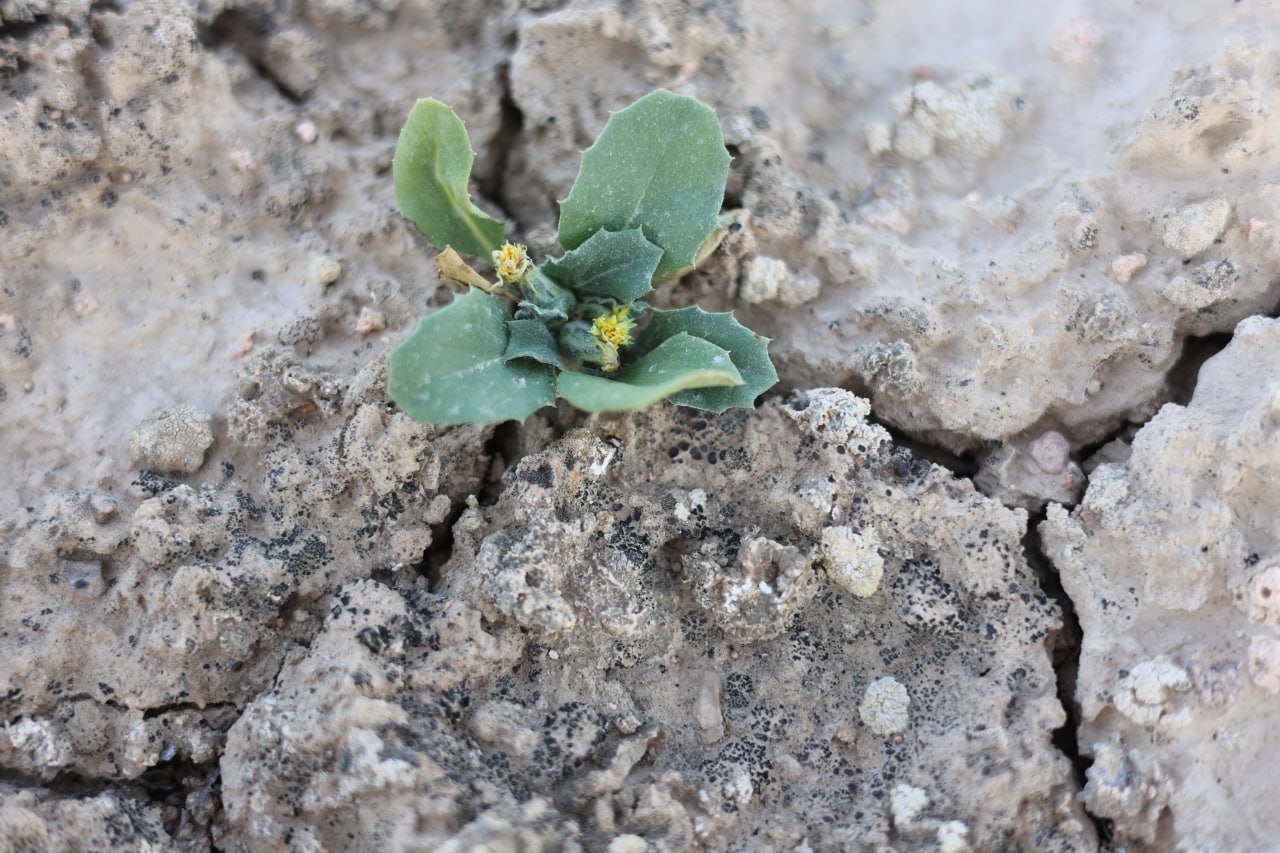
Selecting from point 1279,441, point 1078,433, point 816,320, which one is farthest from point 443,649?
point 1279,441

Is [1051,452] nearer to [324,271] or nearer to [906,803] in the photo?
[906,803]

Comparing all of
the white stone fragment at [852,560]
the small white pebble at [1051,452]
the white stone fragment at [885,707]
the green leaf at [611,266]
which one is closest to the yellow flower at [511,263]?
the green leaf at [611,266]

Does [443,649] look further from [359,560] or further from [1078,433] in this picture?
[1078,433]

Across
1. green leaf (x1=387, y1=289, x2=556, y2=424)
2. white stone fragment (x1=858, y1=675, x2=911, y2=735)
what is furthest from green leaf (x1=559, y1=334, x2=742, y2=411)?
white stone fragment (x1=858, y1=675, x2=911, y2=735)

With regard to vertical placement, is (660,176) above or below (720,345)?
above

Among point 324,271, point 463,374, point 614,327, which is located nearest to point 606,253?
point 614,327

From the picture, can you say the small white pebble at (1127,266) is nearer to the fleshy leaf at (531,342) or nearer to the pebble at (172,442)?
the fleshy leaf at (531,342)
